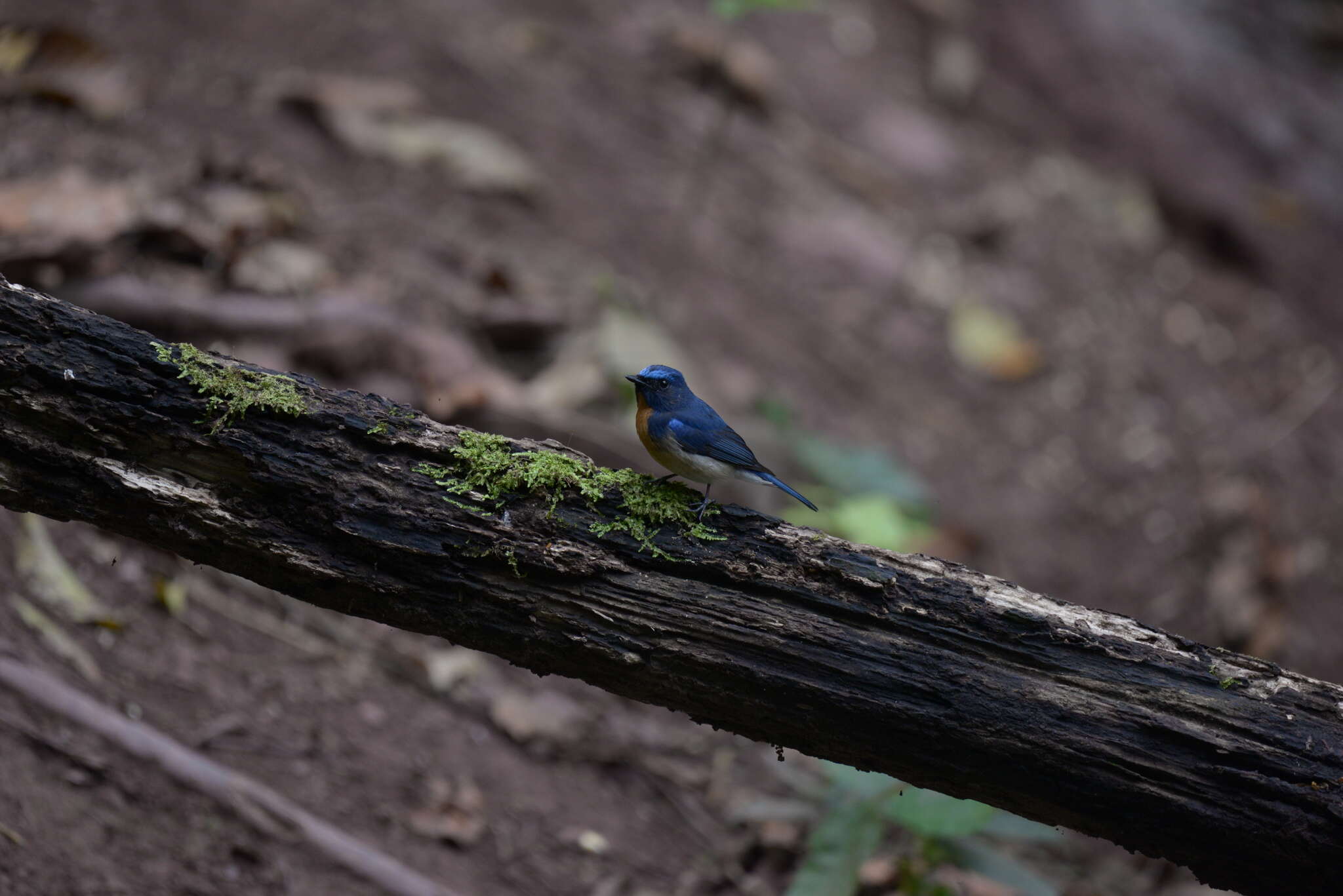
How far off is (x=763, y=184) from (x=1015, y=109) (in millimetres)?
4240

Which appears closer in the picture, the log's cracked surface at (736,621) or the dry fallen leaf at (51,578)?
the log's cracked surface at (736,621)

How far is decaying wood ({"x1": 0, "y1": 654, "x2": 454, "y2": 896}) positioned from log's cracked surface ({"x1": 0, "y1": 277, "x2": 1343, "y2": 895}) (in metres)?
1.05

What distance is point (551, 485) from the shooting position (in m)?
2.77

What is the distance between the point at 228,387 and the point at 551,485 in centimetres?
86

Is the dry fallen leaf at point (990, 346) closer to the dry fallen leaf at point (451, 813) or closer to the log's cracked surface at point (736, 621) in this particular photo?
the dry fallen leaf at point (451, 813)

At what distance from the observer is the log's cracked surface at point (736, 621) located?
8.26 feet

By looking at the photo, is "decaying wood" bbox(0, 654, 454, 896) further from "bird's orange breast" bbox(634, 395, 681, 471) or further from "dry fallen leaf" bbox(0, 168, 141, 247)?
"dry fallen leaf" bbox(0, 168, 141, 247)

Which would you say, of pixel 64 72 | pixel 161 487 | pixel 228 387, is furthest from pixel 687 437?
pixel 64 72

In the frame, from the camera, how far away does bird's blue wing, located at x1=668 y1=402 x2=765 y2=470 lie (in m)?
3.42

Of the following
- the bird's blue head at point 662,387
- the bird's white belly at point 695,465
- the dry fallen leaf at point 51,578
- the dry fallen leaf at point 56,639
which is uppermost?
the bird's blue head at point 662,387

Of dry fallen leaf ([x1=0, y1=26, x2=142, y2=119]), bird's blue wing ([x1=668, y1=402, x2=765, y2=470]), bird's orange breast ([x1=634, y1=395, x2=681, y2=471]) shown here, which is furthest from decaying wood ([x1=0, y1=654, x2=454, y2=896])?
dry fallen leaf ([x1=0, y1=26, x2=142, y2=119])

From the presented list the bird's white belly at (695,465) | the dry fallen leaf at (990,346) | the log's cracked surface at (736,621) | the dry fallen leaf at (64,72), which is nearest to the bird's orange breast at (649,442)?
the bird's white belly at (695,465)

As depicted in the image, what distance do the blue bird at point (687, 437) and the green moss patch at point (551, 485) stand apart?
500 mm

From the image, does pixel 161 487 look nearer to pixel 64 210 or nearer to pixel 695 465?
pixel 695 465
